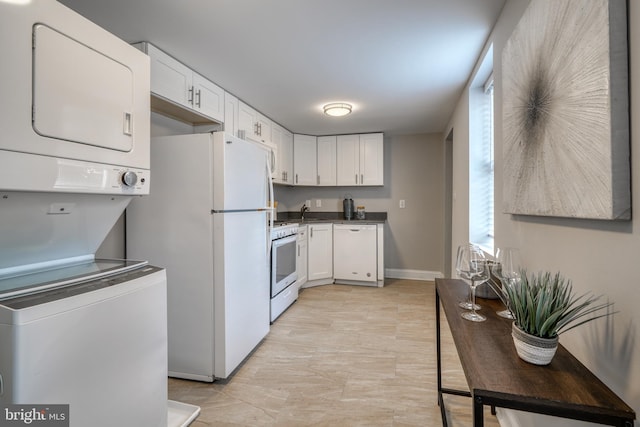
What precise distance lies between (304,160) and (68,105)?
3.49 metres

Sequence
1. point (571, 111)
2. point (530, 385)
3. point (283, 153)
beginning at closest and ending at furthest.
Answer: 1. point (530, 385)
2. point (571, 111)
3. point (283, 153)

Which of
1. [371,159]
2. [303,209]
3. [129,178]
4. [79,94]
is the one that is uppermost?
[371,159]

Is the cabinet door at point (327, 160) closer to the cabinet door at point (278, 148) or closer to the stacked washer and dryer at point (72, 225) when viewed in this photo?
the cabinet door at point (278, 148)

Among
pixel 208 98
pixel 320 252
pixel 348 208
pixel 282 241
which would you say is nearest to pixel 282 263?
pixel 282 241

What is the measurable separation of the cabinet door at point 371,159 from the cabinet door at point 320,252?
92cm

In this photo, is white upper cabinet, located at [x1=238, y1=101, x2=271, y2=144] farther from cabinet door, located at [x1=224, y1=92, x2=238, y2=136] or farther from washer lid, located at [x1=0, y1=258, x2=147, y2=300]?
washer lid, located at [x1=0, y1=258, x2=147, y2=300]

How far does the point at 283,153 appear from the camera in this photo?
4.12 meters

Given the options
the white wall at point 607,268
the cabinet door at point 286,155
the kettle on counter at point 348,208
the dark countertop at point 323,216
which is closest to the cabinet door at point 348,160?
the kettle on counter at point 348,208

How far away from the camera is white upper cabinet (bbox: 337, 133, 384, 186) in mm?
4355

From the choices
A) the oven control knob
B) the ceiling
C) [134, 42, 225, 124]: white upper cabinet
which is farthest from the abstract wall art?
[134, 42, 225, 124]: white upper cabinet

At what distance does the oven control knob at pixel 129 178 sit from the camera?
1345 mm

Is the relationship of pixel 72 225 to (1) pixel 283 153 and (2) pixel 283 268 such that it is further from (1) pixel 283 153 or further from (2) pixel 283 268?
(1) pixel 283 153

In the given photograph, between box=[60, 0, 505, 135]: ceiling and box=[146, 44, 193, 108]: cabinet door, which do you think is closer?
box=[60, 0, 505, 135]: ceiling

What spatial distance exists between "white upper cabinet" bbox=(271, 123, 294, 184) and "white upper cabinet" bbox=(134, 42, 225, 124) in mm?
1173
